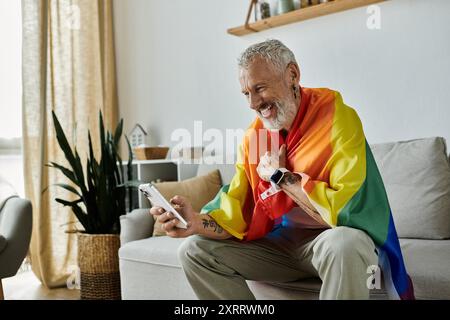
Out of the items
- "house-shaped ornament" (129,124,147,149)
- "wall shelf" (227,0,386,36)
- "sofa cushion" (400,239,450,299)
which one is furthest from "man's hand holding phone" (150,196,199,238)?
"house-shaped ornament" (129,124,147,149)

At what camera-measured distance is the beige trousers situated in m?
1.22

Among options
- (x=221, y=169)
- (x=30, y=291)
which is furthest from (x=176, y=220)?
(x=30, y=291)

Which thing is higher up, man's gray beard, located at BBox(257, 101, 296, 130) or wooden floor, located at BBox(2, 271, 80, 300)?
man's gray beard, located at BBox(257, 101, 296, 130)

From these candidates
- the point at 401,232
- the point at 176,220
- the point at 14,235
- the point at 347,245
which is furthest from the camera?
the point at 14,235

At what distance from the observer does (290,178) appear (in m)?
1.38

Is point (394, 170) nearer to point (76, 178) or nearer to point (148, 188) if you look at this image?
point (148, 188)

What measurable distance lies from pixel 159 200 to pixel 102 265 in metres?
1.37

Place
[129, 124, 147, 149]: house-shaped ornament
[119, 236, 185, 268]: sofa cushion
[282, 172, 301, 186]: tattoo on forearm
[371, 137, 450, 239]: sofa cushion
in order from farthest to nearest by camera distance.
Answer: [129, 124, 147, 149]: house-shaped ornament
[119, 236, 185, 268]: sofa cushion
[371, 137, 450, 239]: sofa cushion
[282, 172, 301, 186]: tattoo on forearm

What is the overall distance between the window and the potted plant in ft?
2.98

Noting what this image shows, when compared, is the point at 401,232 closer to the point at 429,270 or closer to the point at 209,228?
the point at 429,270

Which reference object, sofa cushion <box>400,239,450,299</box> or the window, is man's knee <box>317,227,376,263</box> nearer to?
sofa cushion <box>400,239,450,299</box>

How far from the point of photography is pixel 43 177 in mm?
3162
